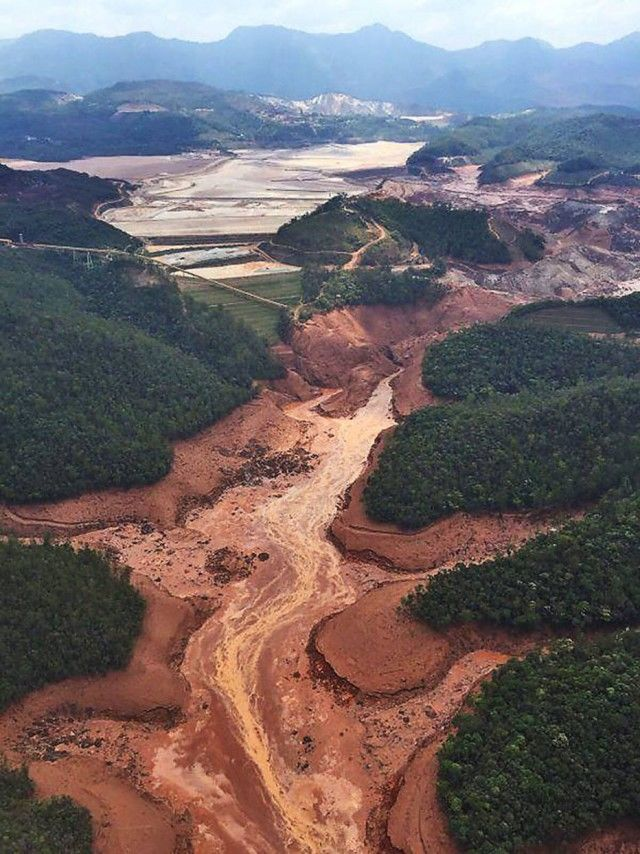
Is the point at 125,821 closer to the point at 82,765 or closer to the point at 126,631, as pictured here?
the point at 82,765

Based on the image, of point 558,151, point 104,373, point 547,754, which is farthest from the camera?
point 558,151

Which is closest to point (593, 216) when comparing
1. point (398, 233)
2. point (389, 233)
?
point (398, 233)

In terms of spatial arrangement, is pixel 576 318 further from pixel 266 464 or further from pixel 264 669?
pixel 264 669

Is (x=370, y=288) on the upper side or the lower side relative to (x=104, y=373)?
upper

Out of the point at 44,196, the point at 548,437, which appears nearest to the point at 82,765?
the point at 548,437

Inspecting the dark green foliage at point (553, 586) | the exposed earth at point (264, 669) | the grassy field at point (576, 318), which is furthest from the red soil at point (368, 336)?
the dark green foliage at point (553, 586)

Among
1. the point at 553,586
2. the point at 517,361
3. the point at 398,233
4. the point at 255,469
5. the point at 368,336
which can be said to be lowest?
the point at 255,469

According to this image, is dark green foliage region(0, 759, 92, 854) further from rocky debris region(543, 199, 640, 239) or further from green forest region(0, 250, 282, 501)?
rocky debris region(543, 199, 640, 239)

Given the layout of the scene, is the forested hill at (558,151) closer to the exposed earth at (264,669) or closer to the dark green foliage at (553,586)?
the exposed earth at (264,669)

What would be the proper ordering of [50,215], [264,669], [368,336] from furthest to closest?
[50,215] < [368,336] < [264,669]
